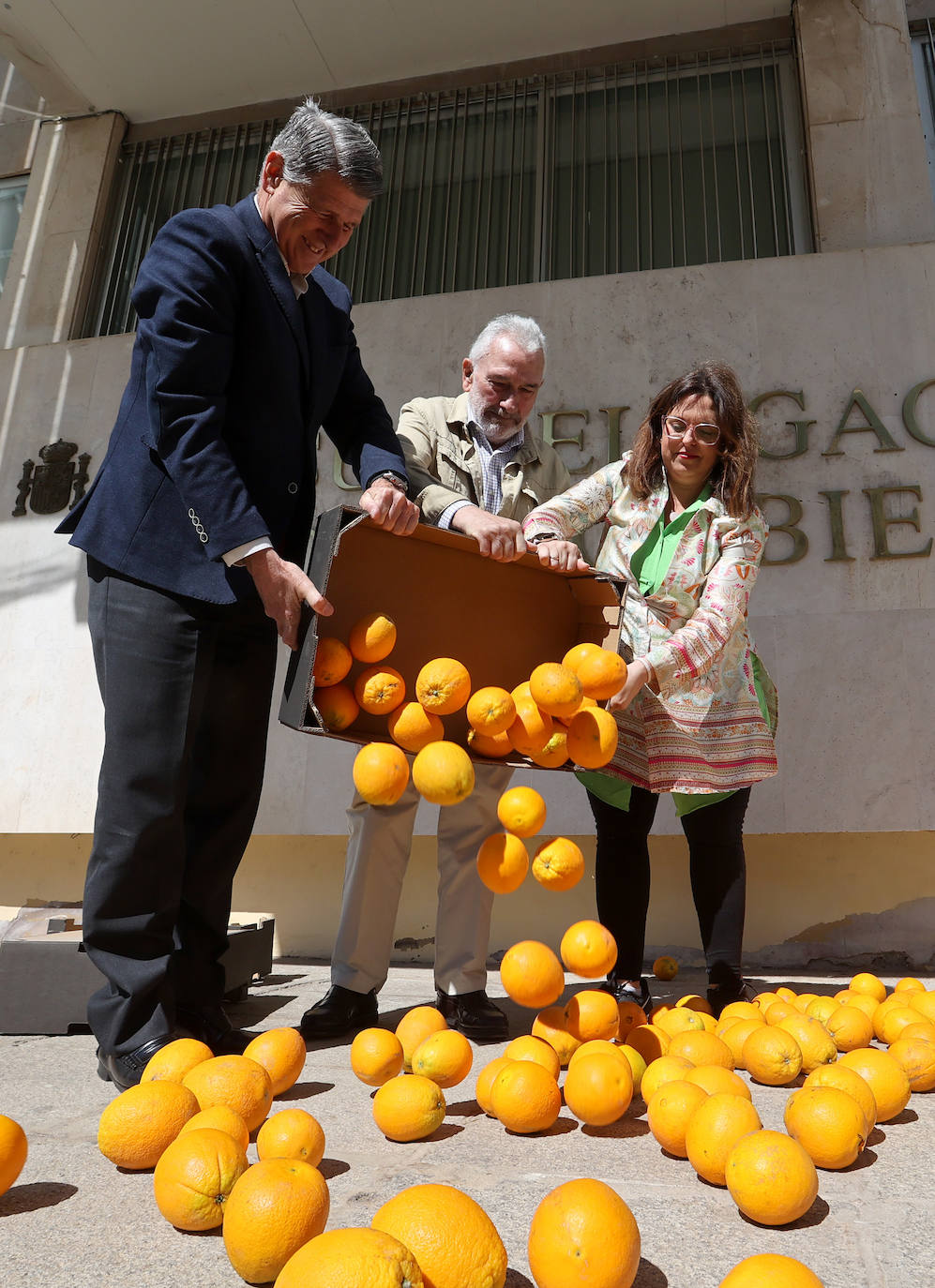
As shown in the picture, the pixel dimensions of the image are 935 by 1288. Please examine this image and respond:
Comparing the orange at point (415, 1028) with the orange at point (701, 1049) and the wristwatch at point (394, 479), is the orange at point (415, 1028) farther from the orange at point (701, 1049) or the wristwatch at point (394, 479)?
the wristwatch at point (394, 479)

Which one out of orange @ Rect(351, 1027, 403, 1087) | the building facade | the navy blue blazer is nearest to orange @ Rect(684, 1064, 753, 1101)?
orange @ Rect(351, 1027, 403, 1087)

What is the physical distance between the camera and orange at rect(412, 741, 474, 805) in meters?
1.44

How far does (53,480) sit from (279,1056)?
369 centimetres

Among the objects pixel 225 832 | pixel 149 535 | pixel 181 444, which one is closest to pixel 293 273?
pixel 181 444

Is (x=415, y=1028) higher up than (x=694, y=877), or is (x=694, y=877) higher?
(x=694, y=877)

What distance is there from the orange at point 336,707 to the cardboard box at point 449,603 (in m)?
0.03

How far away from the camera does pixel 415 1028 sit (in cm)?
156

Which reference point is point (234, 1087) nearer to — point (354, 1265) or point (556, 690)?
point (354, 1265)

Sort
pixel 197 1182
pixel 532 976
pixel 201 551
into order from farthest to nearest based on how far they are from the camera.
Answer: pixel 201 551, pixel 532 976, pixel 197 1182

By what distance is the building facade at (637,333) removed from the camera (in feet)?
11.0

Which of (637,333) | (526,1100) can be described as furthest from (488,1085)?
(637,333)

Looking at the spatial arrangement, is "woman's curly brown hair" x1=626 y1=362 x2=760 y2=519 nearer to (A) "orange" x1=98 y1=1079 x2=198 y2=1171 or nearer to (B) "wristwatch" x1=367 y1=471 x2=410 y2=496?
(B) "wristwatch" x1=367 y1=471 x2=410 y2=496

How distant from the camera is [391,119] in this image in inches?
199

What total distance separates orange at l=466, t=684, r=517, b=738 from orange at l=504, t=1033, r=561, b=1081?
53 centimetres
